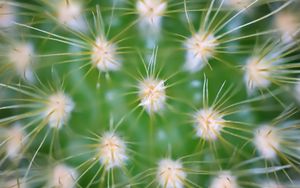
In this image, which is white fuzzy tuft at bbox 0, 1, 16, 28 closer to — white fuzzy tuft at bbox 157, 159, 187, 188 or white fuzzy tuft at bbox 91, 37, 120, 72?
white fuzzy tuft at bbox 91, 37, 120, 72

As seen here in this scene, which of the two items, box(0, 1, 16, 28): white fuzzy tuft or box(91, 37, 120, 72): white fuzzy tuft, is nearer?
box(91, 37, 120, 72): white fuzzy tuft

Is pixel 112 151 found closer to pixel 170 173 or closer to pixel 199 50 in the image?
pixel 170 173

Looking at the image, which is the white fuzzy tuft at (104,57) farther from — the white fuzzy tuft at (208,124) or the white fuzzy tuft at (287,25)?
the white fuzzy tuft at (287,25)

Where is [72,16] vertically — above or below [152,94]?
above

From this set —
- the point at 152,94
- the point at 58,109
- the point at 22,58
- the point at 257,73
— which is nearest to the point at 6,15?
the point at 22,58

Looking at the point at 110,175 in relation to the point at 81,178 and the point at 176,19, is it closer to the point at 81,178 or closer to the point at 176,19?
the point at 81,178

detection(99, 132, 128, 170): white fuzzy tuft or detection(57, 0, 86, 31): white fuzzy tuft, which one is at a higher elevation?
detection(57, 0, 86, 31): white fuzzy tuft

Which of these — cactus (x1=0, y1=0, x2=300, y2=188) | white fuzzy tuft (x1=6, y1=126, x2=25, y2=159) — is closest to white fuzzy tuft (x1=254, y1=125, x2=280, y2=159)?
cactus (x1=0, y1=0, x2=300, y2=188)
